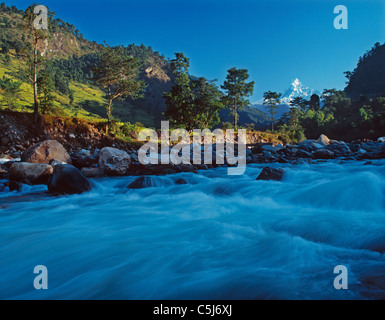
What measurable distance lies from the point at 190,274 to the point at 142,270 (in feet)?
1.75

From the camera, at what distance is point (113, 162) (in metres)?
9.81

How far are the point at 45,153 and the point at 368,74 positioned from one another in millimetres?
126364

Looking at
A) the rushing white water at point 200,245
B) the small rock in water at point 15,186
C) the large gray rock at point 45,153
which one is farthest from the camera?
the large gray rock at point 45,153

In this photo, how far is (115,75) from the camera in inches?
946

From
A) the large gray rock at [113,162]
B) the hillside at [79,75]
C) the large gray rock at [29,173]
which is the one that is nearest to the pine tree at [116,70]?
the large gray rock at [113,162]

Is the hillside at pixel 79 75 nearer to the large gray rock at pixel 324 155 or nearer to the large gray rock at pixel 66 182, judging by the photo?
the large gray rock at pixel 324 155

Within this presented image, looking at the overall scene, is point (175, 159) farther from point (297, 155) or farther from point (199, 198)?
point (297, 155)

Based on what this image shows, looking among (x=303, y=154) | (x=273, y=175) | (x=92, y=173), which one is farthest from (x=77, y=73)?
(x=273, y=175)

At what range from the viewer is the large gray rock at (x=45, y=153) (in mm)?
8805

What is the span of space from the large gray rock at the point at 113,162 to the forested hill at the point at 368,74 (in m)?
112

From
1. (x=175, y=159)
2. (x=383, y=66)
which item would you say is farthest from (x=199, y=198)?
(x=383, y=66)

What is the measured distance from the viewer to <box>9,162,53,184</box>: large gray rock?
289 inches

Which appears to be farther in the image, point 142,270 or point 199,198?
point 199,198
